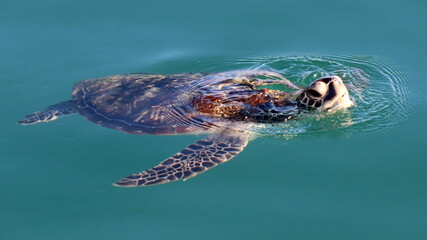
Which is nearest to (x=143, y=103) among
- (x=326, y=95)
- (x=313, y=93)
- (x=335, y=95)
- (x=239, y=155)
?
(x=239, y=155)

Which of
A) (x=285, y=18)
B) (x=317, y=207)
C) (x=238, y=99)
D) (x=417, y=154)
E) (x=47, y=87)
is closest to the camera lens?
(x=317, y=207)

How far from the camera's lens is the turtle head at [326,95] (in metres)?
7.90

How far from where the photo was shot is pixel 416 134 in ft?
25.2

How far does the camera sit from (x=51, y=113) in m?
8.45

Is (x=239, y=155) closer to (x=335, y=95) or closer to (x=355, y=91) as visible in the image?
(x=335, y=95)

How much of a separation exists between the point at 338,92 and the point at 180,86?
8.72 ft

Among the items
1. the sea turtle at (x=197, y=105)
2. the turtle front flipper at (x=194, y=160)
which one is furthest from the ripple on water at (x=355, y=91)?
the turtle front flipper at (x=194, y=160)

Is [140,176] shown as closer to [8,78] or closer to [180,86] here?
[180,86]

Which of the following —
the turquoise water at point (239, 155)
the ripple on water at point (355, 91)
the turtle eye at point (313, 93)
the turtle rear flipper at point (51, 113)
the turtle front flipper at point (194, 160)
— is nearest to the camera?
the turquoise water at point (239, 155)

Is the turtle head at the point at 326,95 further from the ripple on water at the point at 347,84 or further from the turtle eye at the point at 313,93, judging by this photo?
the ripple on water at the point at 347,84

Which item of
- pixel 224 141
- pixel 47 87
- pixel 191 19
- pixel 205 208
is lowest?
pixel 205 208

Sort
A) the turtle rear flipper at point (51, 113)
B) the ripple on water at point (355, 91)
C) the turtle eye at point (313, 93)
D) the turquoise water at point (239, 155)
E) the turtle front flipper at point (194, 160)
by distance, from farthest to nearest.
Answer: the turtle rear flipper at point (51, 113) < the turtle eye at point (313, 93) < the ripple on water at point (355, 91) < the turtle front flipper at point (194, 160) < the turquoise water at point (239, 155)

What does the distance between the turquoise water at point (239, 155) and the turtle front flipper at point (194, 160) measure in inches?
5.0

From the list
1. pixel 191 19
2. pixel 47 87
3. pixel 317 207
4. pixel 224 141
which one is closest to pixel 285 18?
pixel 191 19
